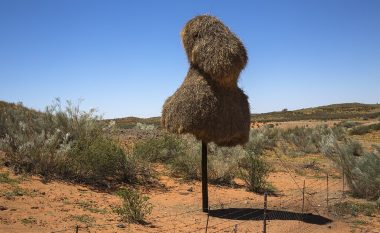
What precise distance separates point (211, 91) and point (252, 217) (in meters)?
2.81

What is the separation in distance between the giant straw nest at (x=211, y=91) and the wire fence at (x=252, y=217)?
1.59m

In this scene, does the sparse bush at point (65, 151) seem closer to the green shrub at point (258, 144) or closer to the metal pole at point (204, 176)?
the metal pole at point (204, 176)

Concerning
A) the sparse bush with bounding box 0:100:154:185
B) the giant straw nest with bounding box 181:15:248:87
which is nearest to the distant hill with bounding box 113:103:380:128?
the sparse bush with bounding box 0:100:154:185

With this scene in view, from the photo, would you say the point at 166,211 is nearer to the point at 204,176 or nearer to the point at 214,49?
the point at 204,176

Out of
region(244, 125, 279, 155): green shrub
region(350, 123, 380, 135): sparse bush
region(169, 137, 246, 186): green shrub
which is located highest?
region(350, 123, 380, 135): sparse bush

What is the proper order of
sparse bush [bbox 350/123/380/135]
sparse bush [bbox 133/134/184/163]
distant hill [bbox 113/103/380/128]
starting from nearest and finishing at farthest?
sparse bush [bbox 133/134/184/163] → sparse bush [bbox 350/123/380/135] → distant hill [bbox 113/103/380/128]

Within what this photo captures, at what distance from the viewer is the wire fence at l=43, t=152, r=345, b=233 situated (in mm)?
7910

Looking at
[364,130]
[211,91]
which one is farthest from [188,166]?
[364,130]

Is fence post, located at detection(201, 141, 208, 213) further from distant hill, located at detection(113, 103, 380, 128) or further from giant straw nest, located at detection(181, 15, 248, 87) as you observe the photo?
distant hill, located at detection(113, 103, 380, 128)

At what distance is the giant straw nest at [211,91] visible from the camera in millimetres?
8531

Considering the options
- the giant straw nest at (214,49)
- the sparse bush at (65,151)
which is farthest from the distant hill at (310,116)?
the giant straw nest at (214,49)

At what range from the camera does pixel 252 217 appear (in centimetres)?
905

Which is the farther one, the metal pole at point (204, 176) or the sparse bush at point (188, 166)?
the sparse bush at point (188, 166)

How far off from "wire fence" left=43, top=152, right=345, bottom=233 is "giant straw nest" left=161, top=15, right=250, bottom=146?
1.59 meters
